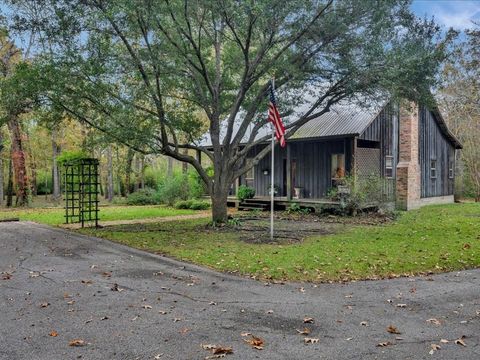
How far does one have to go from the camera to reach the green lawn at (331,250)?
24.7 feet

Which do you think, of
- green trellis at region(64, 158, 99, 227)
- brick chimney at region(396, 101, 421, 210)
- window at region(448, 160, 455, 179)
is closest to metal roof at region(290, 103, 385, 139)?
brick chimney at region(396, 101, 421, 210)

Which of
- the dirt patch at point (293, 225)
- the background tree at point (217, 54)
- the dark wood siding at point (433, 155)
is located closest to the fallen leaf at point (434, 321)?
the dirt patch at point (293, 225)

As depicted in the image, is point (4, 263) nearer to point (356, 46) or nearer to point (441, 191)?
point (356, 46)

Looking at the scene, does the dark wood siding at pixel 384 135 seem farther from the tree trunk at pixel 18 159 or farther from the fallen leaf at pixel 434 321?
the tree trunk at pixel 18 159

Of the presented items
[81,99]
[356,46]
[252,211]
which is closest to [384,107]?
[356,46]

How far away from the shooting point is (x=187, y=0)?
10867 mm

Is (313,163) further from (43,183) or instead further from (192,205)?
(43,183)

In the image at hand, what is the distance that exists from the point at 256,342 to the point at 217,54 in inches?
443

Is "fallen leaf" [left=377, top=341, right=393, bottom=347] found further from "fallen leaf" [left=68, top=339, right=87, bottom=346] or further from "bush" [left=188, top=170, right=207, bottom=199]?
"bush" [left=188, top=170, right=207, bottom=199]

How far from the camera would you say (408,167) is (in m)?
20.0

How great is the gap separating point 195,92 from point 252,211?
7.21 meters

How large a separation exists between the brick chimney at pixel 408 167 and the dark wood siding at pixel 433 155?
1.10 meters

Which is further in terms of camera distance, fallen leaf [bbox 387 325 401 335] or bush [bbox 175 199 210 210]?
bush [bbox 175 199 210 210]

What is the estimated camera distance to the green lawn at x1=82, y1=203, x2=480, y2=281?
754 cm
